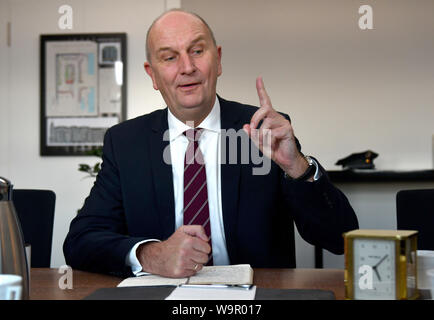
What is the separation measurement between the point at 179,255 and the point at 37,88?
349 cm

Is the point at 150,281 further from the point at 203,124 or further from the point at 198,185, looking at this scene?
the point at 203,124

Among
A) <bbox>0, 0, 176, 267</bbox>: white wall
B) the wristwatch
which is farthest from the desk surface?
<bbox>0, 0, 176, 267</bbox>: white wall

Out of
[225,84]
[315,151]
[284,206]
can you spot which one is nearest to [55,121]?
[225,84]

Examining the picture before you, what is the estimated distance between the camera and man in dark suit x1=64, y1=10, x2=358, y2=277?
5.13 ft

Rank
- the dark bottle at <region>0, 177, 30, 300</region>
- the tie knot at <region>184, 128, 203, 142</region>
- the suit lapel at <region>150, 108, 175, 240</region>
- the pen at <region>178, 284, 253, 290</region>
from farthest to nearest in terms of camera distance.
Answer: the tie knot at <region>184, 128, 203, 142</region> < the suit lapel at <region>150, 108, 175, 240</region> < the pen at <region>178, 284, 253, 290</region> < the dark bottle at <region>0, 177, 30, 300</region>

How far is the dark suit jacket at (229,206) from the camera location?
153 cm

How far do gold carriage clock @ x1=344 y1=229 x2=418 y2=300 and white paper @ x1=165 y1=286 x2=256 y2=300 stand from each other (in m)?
0.20

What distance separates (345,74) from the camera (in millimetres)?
4293

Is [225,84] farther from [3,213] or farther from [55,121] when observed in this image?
[3,213]

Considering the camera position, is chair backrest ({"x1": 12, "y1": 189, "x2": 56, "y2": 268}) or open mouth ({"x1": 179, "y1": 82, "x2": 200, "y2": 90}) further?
chair backrest ({"x1": 12, "y1": 189, "x2": 56, "y2": 268})

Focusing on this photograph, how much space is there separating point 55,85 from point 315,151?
2189 millimetres

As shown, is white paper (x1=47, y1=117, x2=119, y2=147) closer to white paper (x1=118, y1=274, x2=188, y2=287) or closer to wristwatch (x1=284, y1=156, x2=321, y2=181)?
wristwatch (x1=284, y1=156, x2=321, y2=181)

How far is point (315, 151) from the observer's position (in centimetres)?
430
